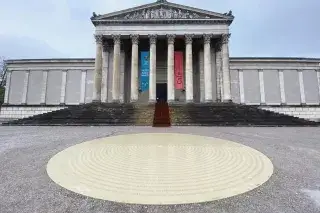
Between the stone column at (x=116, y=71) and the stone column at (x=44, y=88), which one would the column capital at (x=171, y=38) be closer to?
the stone column at (x=116, y=71)

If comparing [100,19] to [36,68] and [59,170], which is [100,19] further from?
[59,170]

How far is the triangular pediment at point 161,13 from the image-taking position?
2456 cm

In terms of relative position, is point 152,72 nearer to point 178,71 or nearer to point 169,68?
point 169,68

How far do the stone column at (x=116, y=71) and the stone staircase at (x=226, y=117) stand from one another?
712cm

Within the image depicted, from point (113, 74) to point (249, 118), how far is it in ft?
49.6

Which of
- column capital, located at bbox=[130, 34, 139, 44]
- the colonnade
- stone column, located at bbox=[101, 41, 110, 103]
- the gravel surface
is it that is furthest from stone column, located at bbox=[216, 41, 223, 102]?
the gravel surface

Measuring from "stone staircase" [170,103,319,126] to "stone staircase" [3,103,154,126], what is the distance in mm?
2304

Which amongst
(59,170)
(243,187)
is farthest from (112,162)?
(243,187)

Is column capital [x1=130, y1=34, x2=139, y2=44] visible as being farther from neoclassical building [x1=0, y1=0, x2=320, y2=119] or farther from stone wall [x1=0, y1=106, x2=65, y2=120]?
stone wall [x1=0, y1=106, x2=65, y2=120]

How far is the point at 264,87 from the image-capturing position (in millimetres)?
31828

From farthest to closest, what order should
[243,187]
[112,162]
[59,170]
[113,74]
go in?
[113,74] < [112,162] < [59,170] < [243,187]

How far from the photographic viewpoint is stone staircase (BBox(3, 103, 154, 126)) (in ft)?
49.6

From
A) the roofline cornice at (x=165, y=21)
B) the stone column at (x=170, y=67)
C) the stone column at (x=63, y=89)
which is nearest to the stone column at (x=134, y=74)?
the roofline cornice at (x=165, y=21)

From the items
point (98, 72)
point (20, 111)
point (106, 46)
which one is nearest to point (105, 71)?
point (98, 72)
